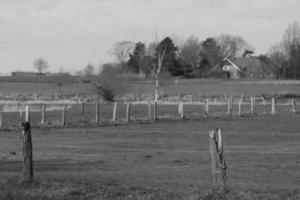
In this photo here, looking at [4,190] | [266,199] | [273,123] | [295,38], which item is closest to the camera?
[266,199]

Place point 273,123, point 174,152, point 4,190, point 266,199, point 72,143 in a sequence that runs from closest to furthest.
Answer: point 266,199 → point 4,190 → point 174,152 → point 72,143 → point 273,123

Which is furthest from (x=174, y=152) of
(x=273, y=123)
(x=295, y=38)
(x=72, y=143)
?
(x=295, y=38)

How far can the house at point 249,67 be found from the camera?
141 metres

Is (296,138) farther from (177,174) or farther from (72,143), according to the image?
(177,174)

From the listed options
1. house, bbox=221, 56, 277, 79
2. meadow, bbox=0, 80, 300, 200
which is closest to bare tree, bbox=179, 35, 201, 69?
house, bbox=221, 56, 277, 79

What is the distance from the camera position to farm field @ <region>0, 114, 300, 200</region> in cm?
1133

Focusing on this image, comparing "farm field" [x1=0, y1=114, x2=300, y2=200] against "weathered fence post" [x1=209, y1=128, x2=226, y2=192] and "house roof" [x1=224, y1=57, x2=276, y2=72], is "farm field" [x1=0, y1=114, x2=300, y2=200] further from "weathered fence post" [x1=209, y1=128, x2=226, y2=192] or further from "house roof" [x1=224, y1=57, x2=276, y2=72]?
"house roof" [x1=224, y1=57, x2=276, y2=72]

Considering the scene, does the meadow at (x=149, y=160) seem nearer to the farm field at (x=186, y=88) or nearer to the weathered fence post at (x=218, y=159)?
the weathered fence post at (x=218, y=159)

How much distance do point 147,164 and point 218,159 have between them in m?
6.22

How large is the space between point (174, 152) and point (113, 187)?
976 cm

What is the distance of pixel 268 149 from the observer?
22.5m

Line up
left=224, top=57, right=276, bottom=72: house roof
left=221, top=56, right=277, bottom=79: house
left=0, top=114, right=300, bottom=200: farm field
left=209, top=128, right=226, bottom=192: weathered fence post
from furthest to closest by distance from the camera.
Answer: left=224, top=57, right=276, bottom=72: house roof
left=221, top=56, right=277, bottom=79: house
left=0, top=114, right=300, bottom=200: farm field
left=209, top=128, right=226, bottom=192: weathered fence post

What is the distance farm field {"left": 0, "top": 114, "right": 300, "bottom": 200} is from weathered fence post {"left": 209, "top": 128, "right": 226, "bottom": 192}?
8.2 inches

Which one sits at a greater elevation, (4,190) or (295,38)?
(295,38)
